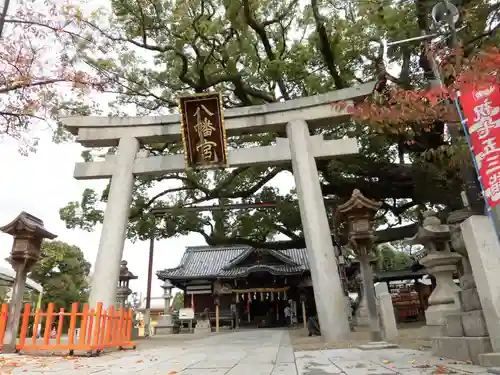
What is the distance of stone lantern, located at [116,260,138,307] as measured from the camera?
1456cm

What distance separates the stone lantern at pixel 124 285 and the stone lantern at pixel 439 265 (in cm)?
1195

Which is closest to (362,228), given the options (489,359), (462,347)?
(462,347)

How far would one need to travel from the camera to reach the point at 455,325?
13.0 ft

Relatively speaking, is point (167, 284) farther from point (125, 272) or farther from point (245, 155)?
point (245, 155)

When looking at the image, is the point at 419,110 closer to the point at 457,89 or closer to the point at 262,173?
the point at 457,89

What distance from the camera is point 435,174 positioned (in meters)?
11.1

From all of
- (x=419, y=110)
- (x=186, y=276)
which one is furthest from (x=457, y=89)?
(x=186, y=276)

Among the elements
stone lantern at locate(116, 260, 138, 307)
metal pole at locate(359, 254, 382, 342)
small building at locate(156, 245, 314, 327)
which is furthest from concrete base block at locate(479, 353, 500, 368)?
small building at locate(156, 245, 314, 327)

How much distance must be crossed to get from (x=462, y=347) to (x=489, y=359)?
0.55 metres

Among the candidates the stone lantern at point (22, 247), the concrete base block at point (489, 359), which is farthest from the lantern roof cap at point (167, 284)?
the concrete base block at point (489, 359)

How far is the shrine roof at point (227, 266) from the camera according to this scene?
2003 cm

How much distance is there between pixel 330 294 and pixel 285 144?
162 inches

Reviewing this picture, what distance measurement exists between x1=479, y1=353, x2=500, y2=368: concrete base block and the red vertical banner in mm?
1330

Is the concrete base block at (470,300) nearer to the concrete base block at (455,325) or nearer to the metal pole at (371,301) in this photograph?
the concrete base block at (455,325)
